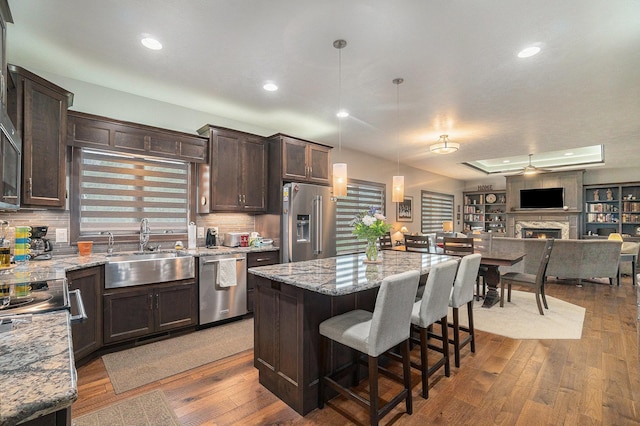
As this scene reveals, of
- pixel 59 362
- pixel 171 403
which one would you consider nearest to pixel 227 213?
pixel 171 403

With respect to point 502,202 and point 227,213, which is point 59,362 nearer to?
point 227,213

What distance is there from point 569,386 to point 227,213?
3976 millimetres

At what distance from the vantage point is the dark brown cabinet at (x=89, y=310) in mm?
2510

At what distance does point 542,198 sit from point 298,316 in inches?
397

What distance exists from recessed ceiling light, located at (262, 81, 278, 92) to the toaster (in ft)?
6.23

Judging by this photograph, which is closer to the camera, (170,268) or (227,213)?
(170,268)

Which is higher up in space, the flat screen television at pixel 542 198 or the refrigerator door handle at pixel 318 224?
the flat screen television at pixel 542 198

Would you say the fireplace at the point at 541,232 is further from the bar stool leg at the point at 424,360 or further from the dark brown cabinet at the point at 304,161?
the bar stool leg at the point at 424,360

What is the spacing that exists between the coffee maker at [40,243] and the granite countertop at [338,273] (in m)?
2.17

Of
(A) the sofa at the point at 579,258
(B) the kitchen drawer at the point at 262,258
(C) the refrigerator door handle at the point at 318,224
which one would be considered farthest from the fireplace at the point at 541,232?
(B) the kitchen drawer at the point at 262,258

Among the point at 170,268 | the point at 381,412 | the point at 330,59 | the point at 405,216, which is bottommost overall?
the point at 381,412

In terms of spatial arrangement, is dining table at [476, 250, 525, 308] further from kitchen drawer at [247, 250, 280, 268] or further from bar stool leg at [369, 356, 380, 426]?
bar stool leg at [369, 356, 380, 426]

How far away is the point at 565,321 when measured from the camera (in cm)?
379

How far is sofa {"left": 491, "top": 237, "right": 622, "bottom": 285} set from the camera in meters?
5.53
